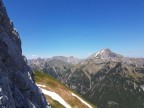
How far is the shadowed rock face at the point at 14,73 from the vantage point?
12.7 m

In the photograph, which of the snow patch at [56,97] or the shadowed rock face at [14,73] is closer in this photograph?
the shadowed rock face at [14,73]

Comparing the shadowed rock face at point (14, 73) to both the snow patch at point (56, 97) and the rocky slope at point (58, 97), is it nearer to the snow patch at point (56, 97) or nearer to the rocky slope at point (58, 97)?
the rocky slope at point (58, 97)

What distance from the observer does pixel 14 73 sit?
1462cm

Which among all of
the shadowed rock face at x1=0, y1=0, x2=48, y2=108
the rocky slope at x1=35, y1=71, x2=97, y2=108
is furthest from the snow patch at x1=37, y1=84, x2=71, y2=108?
the shadowed rock face at x1=0, y1=0, x2=48, y2=108

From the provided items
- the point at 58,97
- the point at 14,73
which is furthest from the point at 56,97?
the point at 14,73

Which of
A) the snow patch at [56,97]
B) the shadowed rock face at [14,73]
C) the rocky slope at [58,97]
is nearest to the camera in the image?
the shadowed rock face at [14,73]

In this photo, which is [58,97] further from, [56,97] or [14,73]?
[14,73]

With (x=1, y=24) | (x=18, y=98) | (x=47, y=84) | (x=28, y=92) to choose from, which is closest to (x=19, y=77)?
(x=28, y=92)

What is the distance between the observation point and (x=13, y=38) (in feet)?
57.4

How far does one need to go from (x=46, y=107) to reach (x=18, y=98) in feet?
18.0

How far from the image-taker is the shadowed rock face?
12730mm

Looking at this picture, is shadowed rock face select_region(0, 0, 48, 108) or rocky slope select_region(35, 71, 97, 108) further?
rocky slope select_region(35, 71, 97, 108)

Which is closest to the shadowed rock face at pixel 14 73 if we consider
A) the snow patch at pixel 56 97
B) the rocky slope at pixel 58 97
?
the rocky slope at pixel 58 97

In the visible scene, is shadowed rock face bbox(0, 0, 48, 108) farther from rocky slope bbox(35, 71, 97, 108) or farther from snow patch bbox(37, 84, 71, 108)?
snow patch bbox(37, 84, 71, 108)
